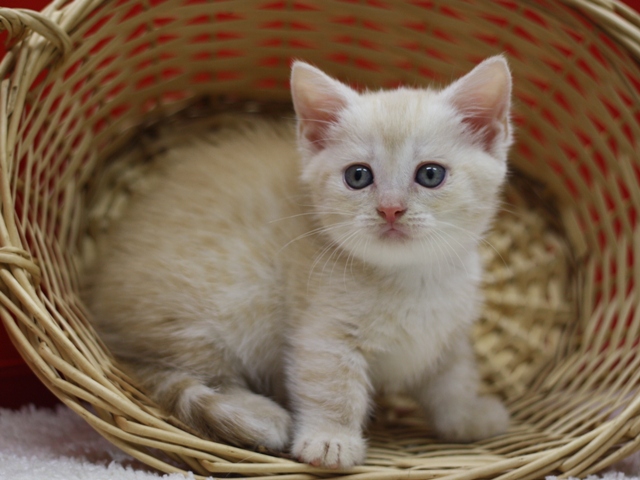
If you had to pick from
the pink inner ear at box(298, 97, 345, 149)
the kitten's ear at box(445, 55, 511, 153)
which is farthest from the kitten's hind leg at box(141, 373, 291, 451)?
the kitten's ear at box(445, 55, 511, 153)

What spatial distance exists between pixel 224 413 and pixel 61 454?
1.35ft

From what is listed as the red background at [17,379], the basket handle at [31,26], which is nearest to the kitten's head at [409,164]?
the basket handle at [31,26]

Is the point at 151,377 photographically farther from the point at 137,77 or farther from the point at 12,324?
the point at 137,77

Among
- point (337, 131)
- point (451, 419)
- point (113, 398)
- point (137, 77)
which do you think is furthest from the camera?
point (137, 77)

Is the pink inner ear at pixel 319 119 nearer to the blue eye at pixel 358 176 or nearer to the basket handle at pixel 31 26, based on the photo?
the blue eye at pixel 358 176

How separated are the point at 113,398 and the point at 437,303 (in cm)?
69

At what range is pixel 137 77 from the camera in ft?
5.91

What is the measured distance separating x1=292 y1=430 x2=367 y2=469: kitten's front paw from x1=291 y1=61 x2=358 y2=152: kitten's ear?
2.06 ft

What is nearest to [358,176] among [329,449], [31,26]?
[329,449]

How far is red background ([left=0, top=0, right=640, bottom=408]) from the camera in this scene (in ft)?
5.99

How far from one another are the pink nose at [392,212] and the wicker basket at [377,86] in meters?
0.48

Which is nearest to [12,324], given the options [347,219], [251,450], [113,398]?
[113,398]

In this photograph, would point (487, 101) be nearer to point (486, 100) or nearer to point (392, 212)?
point (486, 100)

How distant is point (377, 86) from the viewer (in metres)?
1.99
